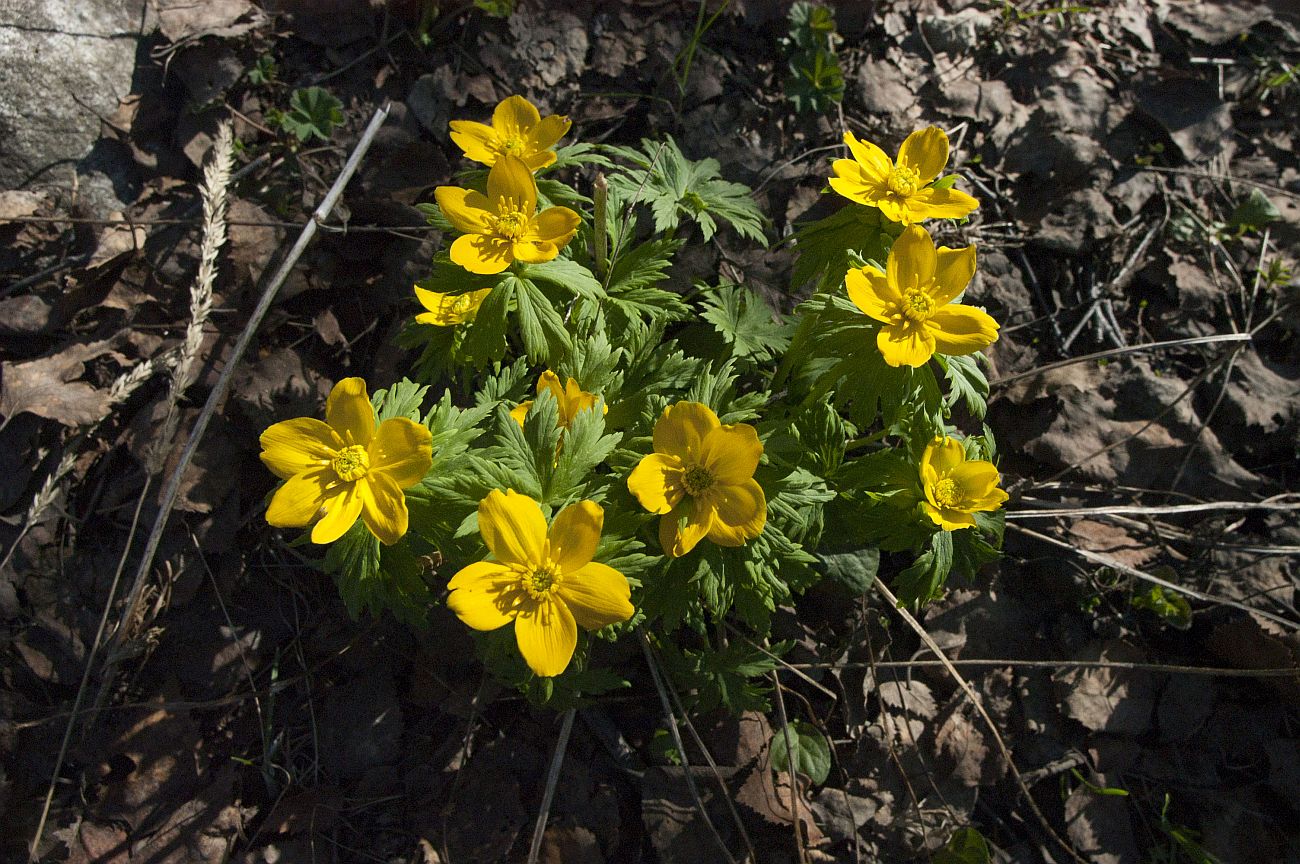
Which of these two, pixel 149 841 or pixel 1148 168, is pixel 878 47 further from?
pixel 149 841

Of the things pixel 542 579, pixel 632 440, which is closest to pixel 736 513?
pixel 632 440

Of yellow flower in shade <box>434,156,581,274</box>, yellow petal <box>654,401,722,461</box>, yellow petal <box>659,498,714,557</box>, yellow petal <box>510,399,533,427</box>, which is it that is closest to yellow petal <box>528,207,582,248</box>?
yellow flower in shade <box>434,156,581,274</box>

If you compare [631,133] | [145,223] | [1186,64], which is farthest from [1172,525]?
[145,223]

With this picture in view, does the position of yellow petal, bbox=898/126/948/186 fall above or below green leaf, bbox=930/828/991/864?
above

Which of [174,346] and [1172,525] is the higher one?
[174,346]

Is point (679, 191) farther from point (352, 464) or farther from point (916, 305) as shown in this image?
point (352, 464)

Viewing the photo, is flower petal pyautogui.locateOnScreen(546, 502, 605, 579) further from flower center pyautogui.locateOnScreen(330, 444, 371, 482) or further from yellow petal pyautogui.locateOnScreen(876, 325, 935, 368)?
yellow petal pyautogui.locateOnScreen(876, 325, 935, 368)
